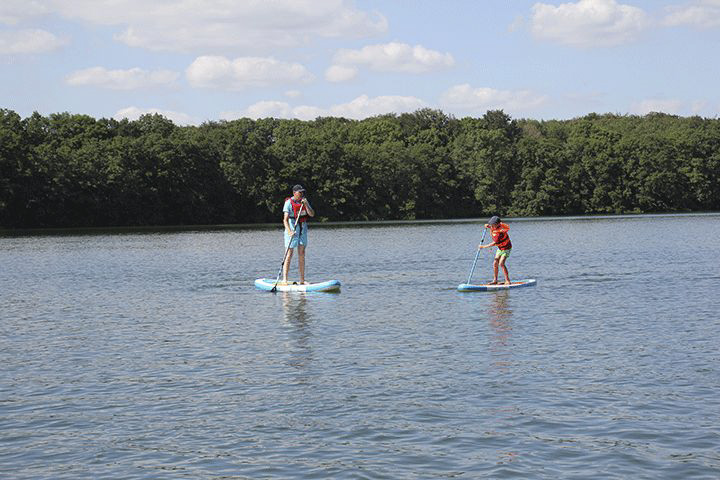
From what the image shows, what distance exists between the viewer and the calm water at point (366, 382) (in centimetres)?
1076

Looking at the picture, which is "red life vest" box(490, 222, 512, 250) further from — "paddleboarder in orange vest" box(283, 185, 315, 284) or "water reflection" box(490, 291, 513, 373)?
"paddleboarder in orange vest" box(283, 185, 315, 284)

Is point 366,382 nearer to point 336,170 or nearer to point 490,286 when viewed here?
point 490,286

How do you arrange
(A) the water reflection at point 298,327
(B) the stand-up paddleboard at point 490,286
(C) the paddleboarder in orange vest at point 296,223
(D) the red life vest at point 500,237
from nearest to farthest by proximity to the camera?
(A) the water reflection at point 298,327
(B) the stand-up paddleboard at point 490,286
(C) the paddleboarder in orange vest at point 296,223
(D) the red life vest at point 500,237

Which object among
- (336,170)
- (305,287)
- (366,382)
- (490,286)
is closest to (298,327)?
(366,382)

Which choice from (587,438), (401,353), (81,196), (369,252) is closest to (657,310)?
(401,353)

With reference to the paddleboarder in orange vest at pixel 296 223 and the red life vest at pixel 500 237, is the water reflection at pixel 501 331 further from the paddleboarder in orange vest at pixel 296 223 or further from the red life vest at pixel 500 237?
the paddleboarder in orange vest at pixel 296 223

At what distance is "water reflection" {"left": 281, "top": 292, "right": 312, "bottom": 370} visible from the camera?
54.4ft

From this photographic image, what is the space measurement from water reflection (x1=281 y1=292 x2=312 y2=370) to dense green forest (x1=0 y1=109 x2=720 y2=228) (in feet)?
254

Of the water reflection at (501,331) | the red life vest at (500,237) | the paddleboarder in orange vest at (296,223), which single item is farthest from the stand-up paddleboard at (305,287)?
the red life vest at (500,237)

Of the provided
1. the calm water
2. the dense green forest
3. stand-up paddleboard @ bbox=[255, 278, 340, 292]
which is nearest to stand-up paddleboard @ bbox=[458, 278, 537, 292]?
the calm water

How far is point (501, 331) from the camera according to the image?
19.4 metres

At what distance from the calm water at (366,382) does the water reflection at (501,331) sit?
10 cm

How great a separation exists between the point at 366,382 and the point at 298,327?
20.9ft

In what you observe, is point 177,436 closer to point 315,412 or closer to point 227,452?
point 227,452
